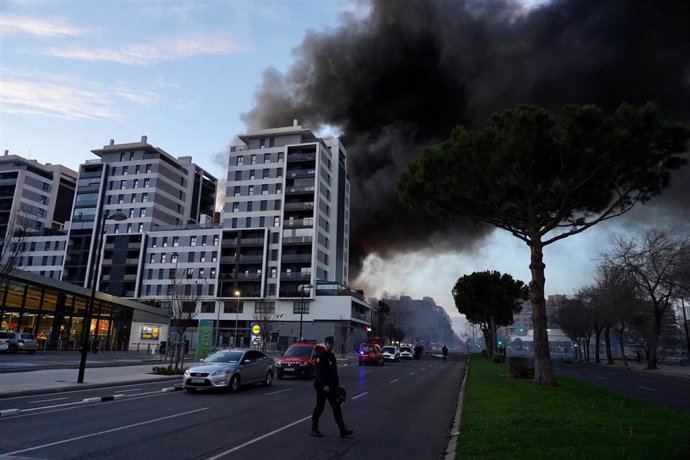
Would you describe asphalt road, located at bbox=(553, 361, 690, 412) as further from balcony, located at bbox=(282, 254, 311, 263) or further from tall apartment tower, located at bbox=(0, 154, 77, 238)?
tall apartment tower, located at bbox=(0, 154, 77, 238)

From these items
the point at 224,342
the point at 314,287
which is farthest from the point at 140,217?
the point at 314,287

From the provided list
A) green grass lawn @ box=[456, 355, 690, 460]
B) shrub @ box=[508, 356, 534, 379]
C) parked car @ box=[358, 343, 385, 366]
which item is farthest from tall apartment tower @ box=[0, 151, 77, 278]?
green grass lawn @ box=[456, 355, 690, 460]

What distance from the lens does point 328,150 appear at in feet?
307

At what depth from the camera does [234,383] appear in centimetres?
1672

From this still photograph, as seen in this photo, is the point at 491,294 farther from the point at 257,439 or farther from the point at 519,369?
the point at 257,439

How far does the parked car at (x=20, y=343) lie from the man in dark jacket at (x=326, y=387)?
123 feet

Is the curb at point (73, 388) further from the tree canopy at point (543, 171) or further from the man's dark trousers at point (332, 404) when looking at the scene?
the tree canopy at point (543, 171)

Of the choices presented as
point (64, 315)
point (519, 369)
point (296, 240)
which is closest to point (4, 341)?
point (64, 315)

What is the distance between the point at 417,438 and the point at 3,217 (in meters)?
117

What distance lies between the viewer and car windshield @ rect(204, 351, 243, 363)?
17562mm

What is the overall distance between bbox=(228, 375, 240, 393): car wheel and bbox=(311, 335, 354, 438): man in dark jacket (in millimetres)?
8351

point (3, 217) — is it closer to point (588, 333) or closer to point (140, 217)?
point (140, 217)

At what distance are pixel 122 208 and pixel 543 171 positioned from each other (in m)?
88.0

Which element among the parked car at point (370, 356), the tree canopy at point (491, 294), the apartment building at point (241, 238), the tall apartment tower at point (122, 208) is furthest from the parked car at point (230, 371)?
the tall apartment tower at point (122, 208)
